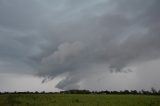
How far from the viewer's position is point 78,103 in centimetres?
6894

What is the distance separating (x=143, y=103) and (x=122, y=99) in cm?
524

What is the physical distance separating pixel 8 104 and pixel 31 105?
5.46 meters

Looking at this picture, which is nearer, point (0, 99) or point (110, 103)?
point (110, 103)

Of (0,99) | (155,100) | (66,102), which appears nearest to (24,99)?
(0,99)

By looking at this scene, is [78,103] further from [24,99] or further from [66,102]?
[24,99]

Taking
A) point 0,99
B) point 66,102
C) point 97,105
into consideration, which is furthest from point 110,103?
point 0,99

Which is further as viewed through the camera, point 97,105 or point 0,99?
point 0,99

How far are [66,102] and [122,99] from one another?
12.2 meters

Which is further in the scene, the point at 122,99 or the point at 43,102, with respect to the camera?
the point at 122,99

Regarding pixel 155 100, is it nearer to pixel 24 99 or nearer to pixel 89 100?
pixel 89 100

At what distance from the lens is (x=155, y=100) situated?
240 feet

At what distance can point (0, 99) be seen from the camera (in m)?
74.7

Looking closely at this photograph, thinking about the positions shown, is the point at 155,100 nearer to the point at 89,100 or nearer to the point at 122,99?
the point at 122,99

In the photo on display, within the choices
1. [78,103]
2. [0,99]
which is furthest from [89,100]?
[0,99]
